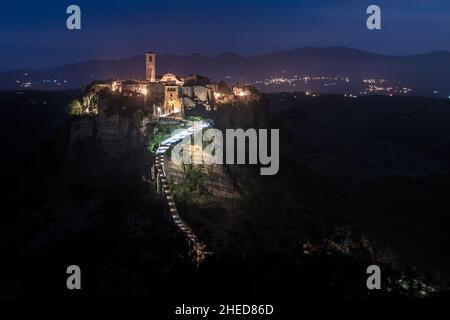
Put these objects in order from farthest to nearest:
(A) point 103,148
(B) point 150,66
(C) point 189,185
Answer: (B) point 150,66 → (A) point 103,148 → (C) point 189,185

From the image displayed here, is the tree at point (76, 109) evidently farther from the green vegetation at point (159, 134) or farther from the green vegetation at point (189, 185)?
the green vegetation at point (189, 185)

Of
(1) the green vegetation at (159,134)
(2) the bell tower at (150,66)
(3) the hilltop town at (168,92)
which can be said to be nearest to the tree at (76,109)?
(3) the hilltop town at (168,92)

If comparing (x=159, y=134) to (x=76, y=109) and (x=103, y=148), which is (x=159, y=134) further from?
(x=76, y=109)

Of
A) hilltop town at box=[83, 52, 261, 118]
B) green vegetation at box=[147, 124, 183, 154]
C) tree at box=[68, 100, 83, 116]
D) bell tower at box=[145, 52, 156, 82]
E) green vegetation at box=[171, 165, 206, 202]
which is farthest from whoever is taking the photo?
bell tower at box=[145, 52, 156, 82]

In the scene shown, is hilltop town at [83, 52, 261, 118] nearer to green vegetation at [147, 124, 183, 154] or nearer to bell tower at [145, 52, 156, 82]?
bell tower at [145, 52, 156, 82]

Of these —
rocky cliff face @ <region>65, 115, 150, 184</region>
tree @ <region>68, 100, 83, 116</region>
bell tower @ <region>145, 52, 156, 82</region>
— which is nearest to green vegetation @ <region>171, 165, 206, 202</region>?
rocky cliff face @ <region>65, 115, 150, 184</region>

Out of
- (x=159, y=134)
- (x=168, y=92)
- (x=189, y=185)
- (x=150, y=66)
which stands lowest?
(x=189, y=185)

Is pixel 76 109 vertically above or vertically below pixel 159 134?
above

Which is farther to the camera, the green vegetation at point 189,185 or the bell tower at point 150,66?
the bell tower at point 150,66

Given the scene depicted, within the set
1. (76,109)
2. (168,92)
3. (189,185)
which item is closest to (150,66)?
(168,92)

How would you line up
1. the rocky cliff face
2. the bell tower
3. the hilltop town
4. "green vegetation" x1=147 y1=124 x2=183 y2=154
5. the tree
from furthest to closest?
the bell tower < the hilltop town < the tree < "green vegetation" x1=147 y1=124 x2=183 y2=154 < the rocky cliff face

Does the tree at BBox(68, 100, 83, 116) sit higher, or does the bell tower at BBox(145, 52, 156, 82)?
the bell tower at BBox(145, 52, 156, 82)
